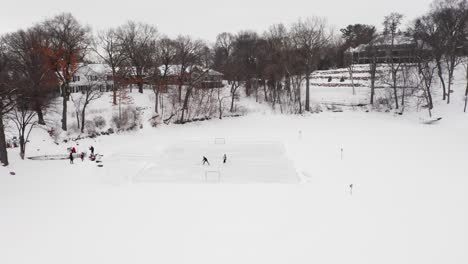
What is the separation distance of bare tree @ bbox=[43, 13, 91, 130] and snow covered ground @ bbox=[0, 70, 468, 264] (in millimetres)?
7894

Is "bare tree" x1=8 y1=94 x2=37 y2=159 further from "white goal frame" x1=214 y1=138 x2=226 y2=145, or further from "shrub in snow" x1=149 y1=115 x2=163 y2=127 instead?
"white goal frame" x1=214 y1=138 x2=226 y2=145

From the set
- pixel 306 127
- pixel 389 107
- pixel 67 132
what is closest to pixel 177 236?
pixel 67 132

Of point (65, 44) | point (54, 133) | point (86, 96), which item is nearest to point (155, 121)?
point (86, 96)

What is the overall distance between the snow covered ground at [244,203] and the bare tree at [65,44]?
789cm

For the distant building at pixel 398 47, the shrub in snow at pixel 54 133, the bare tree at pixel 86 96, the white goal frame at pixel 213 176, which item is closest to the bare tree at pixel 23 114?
the shrub in snow at pixel 54 133

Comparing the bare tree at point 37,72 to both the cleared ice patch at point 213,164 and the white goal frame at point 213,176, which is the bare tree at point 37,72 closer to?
the cleared ice patch at point 213,164

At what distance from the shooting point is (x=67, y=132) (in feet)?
108

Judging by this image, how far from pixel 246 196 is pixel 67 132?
23543mm

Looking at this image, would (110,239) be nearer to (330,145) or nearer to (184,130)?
(330,145)

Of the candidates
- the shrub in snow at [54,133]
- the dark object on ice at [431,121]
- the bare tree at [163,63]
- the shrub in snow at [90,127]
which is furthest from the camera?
the bare tree at [163,63]

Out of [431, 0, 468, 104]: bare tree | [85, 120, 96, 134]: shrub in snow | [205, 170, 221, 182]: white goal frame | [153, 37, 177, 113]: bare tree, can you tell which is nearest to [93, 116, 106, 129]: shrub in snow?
[85, 120, 96, 134]: shrub in snow

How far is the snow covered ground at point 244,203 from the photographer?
12.2 meters

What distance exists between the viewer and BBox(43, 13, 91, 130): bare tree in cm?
3459

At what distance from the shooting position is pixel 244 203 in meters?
16.7
